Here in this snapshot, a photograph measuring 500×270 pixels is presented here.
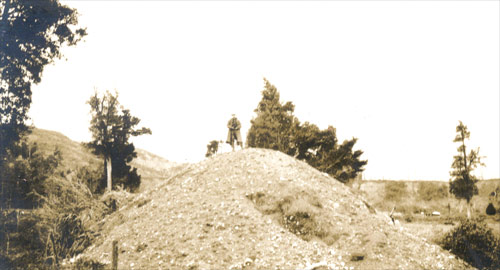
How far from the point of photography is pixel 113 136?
27234 mm

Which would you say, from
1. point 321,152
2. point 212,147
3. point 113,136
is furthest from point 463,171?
point 113,136

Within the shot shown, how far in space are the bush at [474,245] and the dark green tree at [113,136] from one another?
69.9 ft

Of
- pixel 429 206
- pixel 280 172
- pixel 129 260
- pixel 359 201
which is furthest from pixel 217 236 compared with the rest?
pixel 429 206

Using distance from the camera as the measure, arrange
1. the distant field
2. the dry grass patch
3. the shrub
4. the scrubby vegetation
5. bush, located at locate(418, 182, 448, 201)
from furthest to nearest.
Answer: the shrub
bush, located at locate(418, 182, 448, 201)
the distant field
the dry grass patch
the scrubby vegetation

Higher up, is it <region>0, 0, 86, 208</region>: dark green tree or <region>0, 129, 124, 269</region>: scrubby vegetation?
<region>0, 0, 86, 208</region>: dark green tree

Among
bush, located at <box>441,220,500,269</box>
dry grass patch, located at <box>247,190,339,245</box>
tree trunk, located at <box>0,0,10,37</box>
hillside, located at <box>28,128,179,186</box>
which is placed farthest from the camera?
hillside, located at <box>28,128,179,186</box>

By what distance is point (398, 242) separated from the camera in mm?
12016

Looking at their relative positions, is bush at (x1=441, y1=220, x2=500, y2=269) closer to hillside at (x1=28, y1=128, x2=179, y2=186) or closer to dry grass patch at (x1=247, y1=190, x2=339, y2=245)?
dry grass patch at (x1=247, y1=190, x2=339, y2=245)

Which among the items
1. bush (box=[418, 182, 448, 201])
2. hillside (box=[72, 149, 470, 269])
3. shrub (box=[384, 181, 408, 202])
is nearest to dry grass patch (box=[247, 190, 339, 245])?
hillside (box=[72, 149, 470, 269])

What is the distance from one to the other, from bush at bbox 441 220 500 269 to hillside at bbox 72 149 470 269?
126cm

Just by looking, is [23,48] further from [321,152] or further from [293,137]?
[321,152]

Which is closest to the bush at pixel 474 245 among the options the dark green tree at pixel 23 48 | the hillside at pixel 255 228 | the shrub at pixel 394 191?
the hillside at pixel 255 228

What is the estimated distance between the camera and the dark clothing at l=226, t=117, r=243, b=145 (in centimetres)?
1652

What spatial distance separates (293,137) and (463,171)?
1571cm
